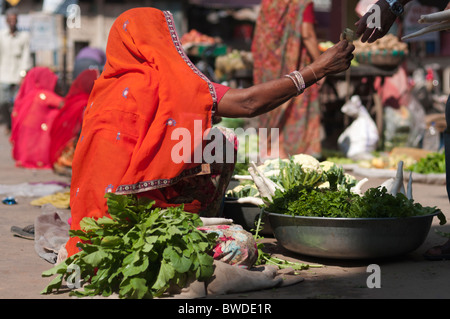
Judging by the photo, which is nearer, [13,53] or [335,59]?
[335,59]

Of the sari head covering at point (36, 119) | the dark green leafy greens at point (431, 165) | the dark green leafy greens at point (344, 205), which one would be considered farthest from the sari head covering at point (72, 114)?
the dark green leafy greens at point (344, 205)

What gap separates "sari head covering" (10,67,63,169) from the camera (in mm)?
9234

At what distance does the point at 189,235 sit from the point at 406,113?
8757 millimetres

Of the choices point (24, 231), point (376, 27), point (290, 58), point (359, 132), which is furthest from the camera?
point (359, 132)

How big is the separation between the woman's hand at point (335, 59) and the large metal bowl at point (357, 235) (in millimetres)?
767

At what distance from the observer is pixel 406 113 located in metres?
11.1

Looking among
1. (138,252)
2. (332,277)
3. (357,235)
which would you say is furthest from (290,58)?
(138,252)

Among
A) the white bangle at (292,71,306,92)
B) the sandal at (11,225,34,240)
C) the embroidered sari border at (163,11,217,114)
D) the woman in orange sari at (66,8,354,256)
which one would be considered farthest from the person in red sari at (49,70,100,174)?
the white bangle at (292,71,306,92)

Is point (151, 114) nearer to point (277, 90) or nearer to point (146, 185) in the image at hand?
point (146, 185)

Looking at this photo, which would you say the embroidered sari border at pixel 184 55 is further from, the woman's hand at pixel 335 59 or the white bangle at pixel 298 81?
the woman's hand at pixel 335 59

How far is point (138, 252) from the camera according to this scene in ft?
9.73

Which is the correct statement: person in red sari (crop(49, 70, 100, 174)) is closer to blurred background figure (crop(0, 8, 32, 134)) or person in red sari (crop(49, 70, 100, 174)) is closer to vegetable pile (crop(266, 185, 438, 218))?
vegetable pile (crop(266, 185, 438, 218))

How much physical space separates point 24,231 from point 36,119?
4931 mm

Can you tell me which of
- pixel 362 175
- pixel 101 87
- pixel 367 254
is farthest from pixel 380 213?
pixel 362 175
